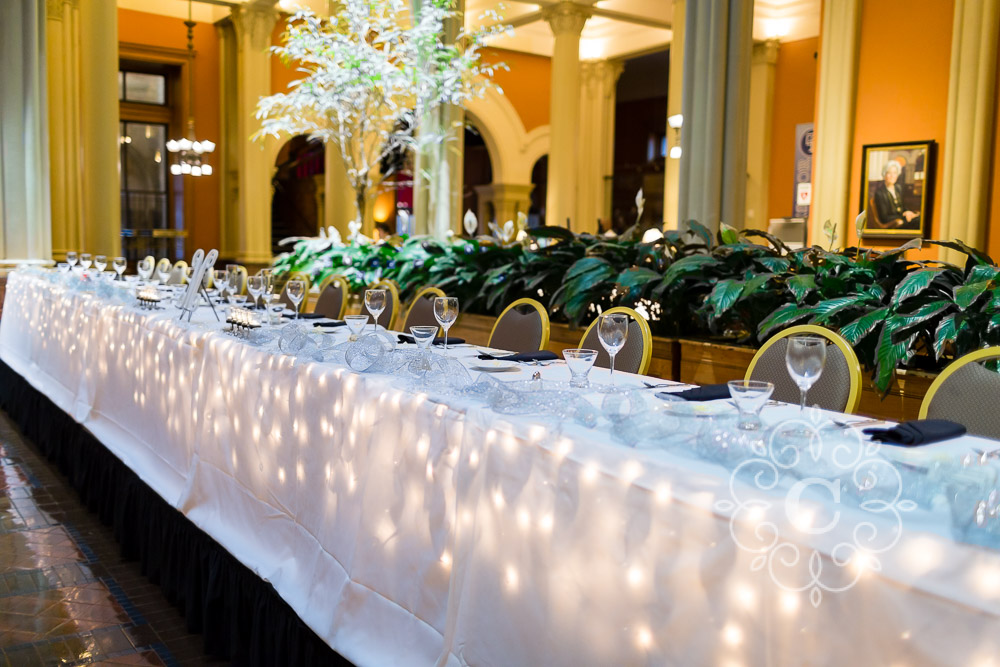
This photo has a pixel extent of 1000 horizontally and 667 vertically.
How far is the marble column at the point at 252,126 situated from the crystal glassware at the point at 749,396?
11.8 meters

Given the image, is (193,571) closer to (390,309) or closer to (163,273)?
(390,309)

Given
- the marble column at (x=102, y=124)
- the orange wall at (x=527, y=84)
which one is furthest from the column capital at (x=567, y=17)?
the marble column at (x=102, y=124)

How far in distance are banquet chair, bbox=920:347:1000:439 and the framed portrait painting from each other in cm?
531

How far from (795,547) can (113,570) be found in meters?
2.79

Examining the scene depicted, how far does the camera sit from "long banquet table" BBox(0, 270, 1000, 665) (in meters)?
1.21

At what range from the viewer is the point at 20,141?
8.05 metres

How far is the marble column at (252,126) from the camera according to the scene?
1262cm

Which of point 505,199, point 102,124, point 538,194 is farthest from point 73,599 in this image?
point 538,194

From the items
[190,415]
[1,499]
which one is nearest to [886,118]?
[190,415]

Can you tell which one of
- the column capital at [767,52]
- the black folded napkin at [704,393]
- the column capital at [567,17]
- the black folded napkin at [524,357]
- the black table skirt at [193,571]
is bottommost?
the black table skirt at [193,571]

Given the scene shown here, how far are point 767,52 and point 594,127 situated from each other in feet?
11.7

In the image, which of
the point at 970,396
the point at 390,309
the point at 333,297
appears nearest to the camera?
the point at 970,396

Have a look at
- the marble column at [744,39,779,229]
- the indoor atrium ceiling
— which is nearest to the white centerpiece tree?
the indoor atrium ceiling

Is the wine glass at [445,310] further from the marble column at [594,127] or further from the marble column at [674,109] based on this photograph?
the marble column at [594,127]
